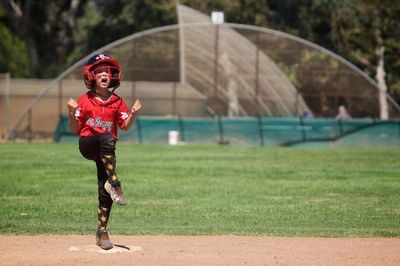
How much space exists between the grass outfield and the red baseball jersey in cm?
282

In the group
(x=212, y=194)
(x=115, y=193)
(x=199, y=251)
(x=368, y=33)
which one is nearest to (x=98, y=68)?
(x=115, y=193)

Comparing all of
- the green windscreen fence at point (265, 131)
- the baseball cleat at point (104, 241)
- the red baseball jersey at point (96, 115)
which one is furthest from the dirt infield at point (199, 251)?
the green windscreen fence at point (265, 131)

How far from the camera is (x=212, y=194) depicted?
65.1ft

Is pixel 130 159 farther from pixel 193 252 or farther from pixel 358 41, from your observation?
pixel 358 41

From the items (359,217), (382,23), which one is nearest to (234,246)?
(359,217)

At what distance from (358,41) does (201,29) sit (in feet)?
64.1

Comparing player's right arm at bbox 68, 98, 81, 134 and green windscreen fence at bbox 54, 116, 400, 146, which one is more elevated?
player's right arm at bbox 68, 98, 81, 134

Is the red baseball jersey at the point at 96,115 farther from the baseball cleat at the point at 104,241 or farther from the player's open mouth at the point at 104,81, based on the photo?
the baseball cleat at the point at 104,241

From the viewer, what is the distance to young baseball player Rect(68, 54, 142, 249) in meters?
10.6

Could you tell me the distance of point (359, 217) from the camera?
15867 millimetres

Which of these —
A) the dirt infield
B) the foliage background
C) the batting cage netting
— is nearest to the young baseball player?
the dirt infield

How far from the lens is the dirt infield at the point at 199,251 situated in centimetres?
1028

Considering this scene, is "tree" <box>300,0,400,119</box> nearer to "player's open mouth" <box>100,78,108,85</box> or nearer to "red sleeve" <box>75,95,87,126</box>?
"player's open mouth" <box>100,78,108,85</box>

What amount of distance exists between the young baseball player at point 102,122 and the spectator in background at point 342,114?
3228cm
